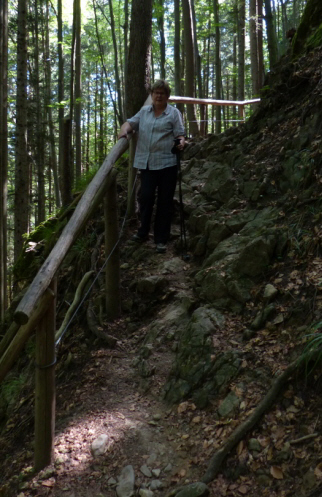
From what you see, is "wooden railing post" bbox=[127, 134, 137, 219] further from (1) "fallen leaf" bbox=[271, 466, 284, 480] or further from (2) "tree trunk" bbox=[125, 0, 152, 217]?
(1) "fallen leaf" bbox=[271, 466, 284, 480]

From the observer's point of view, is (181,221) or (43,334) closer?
(43,334)

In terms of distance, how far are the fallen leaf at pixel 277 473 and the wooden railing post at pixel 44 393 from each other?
53.6 inches

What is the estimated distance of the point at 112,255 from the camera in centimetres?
394

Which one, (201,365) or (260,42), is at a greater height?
(260,42)

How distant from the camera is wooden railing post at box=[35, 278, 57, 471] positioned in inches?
101

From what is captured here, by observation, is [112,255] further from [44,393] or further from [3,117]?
[3,117]

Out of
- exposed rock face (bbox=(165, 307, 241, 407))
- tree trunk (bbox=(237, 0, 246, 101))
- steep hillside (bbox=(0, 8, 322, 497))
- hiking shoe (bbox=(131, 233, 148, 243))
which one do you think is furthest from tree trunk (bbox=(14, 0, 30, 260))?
exposed rock face (bbox=(165, 307, 241, 407))

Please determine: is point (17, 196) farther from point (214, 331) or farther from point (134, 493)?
point (134, 493)

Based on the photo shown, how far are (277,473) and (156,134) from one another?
3.42 metres

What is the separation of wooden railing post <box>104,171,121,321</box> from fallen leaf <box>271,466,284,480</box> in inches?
90.0

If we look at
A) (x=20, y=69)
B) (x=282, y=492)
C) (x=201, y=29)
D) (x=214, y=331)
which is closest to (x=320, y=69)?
(x=214, y=331)

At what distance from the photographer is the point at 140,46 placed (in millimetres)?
5371

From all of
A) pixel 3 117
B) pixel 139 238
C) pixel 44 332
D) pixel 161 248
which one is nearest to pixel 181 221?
pixel 161 248

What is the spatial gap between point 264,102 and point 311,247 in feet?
9.84
